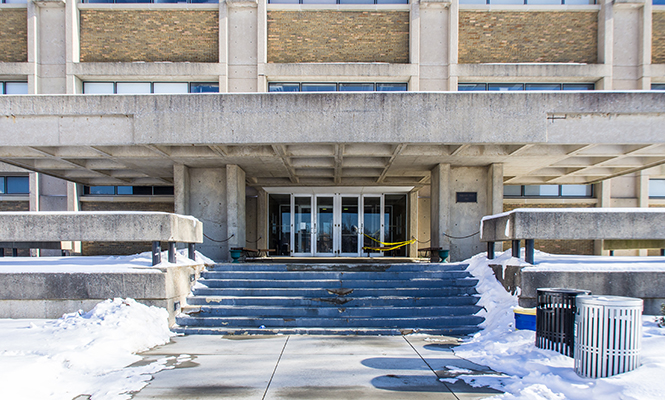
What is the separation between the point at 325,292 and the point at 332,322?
3.77 ft

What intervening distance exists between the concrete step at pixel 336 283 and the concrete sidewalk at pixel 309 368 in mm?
2132

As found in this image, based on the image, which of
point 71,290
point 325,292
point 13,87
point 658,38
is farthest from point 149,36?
point 658,38

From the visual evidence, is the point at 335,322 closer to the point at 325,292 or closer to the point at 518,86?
the point at 325,292

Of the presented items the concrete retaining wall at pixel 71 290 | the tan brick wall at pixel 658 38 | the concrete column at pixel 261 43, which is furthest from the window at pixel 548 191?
the concrete retaining wall at pixel 71 290

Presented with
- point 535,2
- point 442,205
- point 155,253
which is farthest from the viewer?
point 535,2

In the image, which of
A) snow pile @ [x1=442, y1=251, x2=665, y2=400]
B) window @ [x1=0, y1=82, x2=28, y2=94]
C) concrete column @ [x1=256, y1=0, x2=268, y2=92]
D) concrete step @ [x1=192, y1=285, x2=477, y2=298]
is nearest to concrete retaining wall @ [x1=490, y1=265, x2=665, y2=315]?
snow pile @ [x1=442, y1=251, x2=665, y2=400]

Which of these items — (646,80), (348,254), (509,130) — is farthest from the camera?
(348,254)

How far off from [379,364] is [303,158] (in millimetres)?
8579

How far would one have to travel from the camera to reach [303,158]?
13867 millimetres

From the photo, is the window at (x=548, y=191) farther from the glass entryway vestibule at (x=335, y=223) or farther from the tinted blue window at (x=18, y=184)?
the tinted blue window at (x=18, y=184)

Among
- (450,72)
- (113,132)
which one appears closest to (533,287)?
(113,132)

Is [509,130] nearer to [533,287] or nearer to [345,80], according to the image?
[533,287]

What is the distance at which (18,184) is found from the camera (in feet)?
63.8

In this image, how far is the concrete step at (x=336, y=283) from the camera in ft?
33.5
